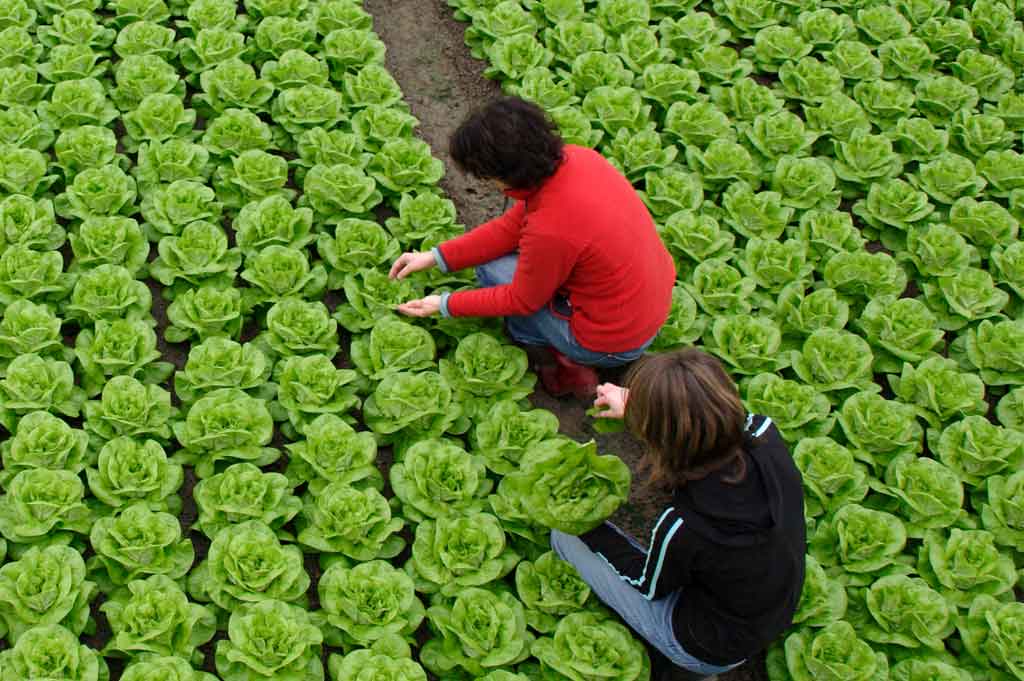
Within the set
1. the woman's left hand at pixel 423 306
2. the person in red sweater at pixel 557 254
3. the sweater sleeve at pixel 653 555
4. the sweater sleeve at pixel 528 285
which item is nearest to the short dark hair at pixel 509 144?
the person in red sweater at pixel 557 254

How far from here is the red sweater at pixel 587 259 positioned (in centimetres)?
431

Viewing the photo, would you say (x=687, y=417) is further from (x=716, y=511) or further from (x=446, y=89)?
(x=446, y=89)

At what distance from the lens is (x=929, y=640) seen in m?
4.24

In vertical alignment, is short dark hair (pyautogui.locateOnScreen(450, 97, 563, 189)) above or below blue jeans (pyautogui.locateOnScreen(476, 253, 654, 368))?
above

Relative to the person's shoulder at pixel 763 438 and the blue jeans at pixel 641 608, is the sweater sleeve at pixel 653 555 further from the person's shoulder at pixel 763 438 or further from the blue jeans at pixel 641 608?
the person's shoulder at pixel 763 438

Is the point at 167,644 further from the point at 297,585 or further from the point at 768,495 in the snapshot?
the point at 768,495

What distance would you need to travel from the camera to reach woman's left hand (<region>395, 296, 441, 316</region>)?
4.81 m

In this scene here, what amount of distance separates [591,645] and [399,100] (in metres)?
3.52

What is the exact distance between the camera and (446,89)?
6699 mm

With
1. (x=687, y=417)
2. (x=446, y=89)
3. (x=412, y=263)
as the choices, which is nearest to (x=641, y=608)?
(x=687, y=417)

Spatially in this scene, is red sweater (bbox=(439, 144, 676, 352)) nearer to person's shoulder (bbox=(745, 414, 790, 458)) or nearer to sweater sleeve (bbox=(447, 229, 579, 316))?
sweater sleeve (bbox=(447, 229, 579, 316))

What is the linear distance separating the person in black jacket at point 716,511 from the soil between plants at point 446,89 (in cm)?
127

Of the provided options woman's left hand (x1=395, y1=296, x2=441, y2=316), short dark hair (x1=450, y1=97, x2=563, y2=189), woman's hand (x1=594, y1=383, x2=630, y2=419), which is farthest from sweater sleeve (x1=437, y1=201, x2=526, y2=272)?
woman's hand (x1=594, y1=383, x2=630, y2=419)

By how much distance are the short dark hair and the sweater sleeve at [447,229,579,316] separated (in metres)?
0.27
